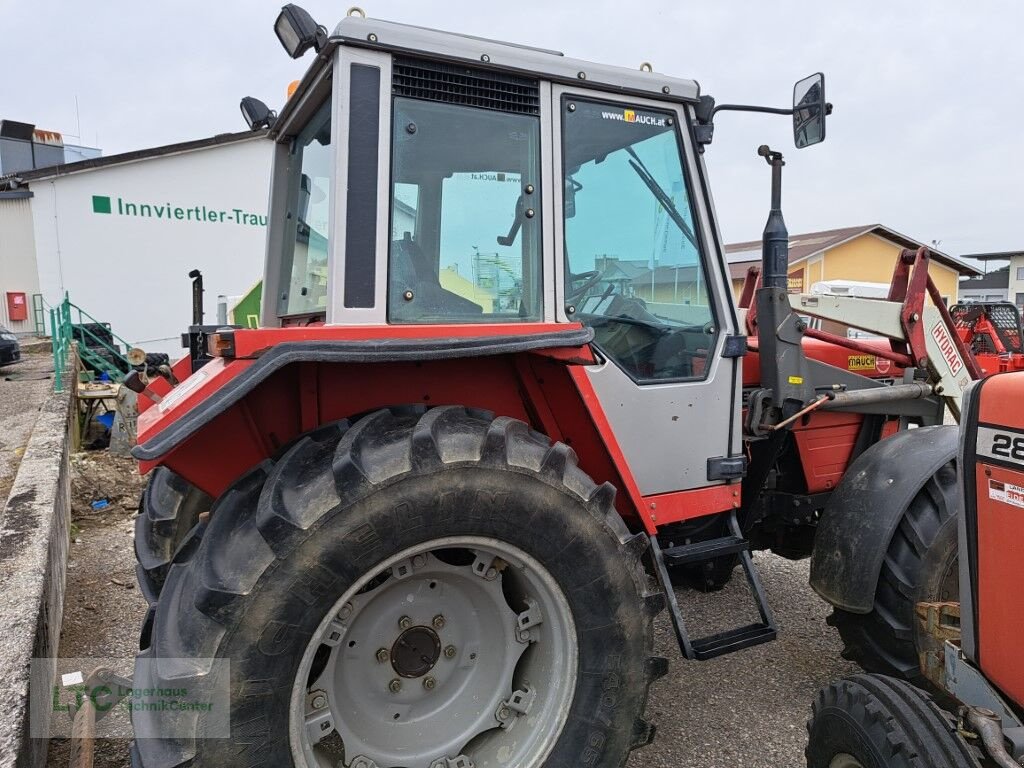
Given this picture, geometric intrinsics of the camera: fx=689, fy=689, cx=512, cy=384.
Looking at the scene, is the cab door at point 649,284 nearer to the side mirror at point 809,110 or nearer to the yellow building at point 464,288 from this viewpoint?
the yellow building at point 464,288

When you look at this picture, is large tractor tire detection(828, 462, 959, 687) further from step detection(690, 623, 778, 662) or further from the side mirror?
the side mirror

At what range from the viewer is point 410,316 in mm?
2062

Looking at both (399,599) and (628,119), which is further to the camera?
(628,119)

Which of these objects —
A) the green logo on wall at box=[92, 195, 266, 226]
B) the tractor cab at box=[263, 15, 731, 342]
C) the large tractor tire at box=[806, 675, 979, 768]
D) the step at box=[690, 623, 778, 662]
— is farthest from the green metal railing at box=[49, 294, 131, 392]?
the large tractor tire at box=[806, 675, 979, 768]

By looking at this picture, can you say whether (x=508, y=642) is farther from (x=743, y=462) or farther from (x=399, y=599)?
(x=743, y=462)

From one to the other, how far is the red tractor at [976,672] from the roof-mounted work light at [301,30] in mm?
2062

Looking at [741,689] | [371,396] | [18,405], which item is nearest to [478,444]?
[371,396]

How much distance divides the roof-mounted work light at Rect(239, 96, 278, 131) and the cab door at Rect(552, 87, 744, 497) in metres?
1.37

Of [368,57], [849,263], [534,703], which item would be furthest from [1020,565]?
[849,263]

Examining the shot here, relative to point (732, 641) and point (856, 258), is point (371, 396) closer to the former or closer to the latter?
point (732, 641)

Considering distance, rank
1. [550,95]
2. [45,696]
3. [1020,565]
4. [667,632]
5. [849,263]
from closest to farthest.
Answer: [1020,565], [550,95], [45,696], [667,632], [849,263]

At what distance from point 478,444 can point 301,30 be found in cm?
129

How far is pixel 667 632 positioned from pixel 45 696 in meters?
2.52

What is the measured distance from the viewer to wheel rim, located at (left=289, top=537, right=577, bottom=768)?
191 centimetres
